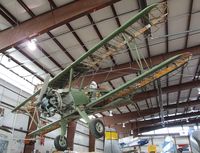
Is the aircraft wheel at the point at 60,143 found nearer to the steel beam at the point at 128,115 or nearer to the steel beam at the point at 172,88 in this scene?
the steel beam at the point at 172,88

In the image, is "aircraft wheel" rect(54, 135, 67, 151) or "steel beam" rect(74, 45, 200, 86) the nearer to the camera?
"aircraft wheel" rect(54, 135, 67, 151)

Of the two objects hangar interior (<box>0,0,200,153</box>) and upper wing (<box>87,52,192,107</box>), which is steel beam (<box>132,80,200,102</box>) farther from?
upper wing (<box>87,52,192,107</box>)

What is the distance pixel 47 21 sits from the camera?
848 centimetres

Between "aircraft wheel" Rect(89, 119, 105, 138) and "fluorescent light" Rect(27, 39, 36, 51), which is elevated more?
"fluorescent light" Rect(27, 39, 36, 51)

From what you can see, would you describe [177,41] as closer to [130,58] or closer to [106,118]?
[130,58]

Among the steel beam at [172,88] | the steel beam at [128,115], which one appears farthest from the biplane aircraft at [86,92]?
the steel beam at [128,115]

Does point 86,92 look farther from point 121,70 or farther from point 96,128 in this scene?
point 121,70

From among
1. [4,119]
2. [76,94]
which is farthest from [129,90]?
[4,119]

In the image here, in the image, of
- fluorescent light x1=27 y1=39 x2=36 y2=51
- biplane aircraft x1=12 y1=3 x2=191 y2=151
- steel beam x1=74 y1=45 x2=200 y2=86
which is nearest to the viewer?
biplane aircraft x1=12 y1=3 x2=191 y2=151

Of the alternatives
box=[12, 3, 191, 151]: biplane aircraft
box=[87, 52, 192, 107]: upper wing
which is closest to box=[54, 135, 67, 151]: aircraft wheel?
box=[12, 3, 191, 151]: biplane aircraft

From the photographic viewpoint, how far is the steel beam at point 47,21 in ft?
26.3

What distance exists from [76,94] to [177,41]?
805 cm

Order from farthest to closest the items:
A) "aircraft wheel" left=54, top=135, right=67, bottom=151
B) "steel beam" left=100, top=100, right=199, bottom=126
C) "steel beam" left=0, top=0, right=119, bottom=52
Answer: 1. "steel beam" left=100, top=100, right=199, bottom=126
2. "steel beam" left=0, top=0, right=119, bottom=52
3. "aircraft wheel" left=54, top=135, right=67, bottom=151

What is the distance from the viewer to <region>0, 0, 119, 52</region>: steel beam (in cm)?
802
